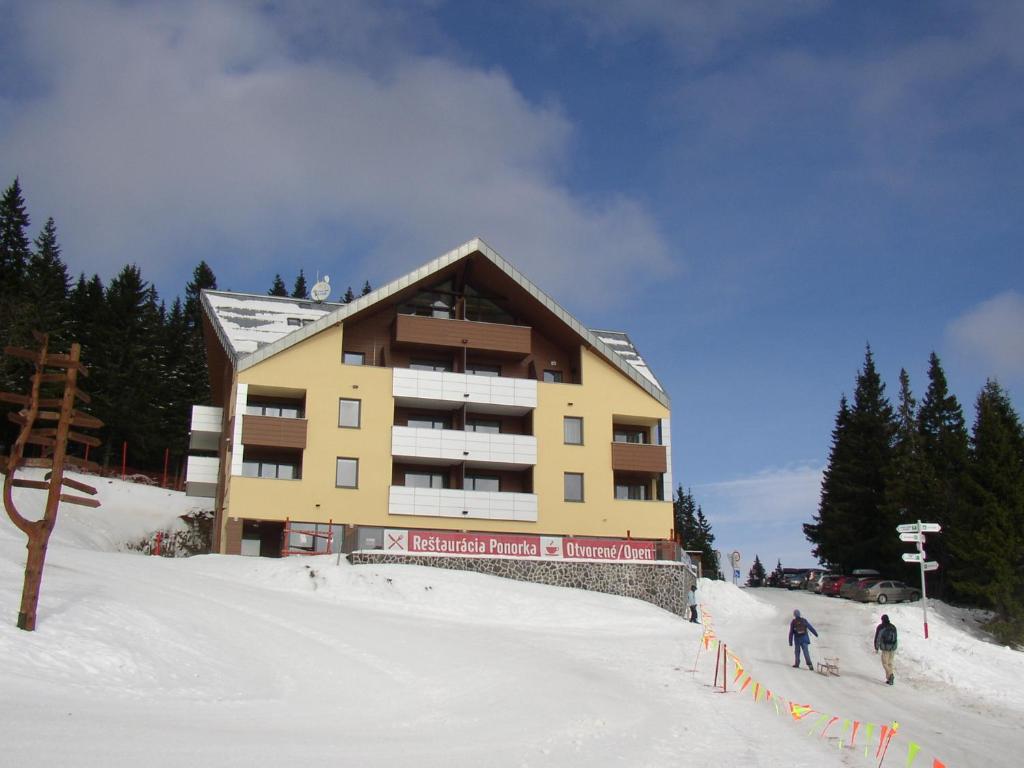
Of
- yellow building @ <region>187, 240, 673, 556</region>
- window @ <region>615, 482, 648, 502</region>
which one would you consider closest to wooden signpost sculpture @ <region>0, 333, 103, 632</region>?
yellow building @ <region>187, 240, 673, 556</region>

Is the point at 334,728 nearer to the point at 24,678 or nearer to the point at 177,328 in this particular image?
the point at 24,678

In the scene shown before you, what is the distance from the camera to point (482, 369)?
43562 millimetres

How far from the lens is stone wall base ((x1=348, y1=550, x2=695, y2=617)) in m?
32.7

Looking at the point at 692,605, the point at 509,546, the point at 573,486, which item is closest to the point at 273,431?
the point at 509,546

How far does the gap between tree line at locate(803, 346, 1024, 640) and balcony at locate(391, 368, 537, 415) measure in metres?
21.1

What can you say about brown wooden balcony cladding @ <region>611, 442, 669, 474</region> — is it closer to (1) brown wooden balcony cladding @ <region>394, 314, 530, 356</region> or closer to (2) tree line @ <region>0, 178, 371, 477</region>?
(1) brown wooden balcony cladding @ <region>394, 314, 530, 356</region>

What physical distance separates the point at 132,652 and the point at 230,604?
24.5 ft

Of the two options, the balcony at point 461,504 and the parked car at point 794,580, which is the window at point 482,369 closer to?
the balcony at point 461,504

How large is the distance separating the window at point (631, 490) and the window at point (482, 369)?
25.3 feet

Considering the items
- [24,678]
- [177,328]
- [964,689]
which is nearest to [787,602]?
[964,689]

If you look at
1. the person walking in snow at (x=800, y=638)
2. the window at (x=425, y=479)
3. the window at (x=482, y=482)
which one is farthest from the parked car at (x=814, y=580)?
the person walking in snow at (x=800, y=638)

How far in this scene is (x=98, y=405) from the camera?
65.4 m

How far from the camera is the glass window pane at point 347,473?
3852 cm

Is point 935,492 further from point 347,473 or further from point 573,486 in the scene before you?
point 347,473
